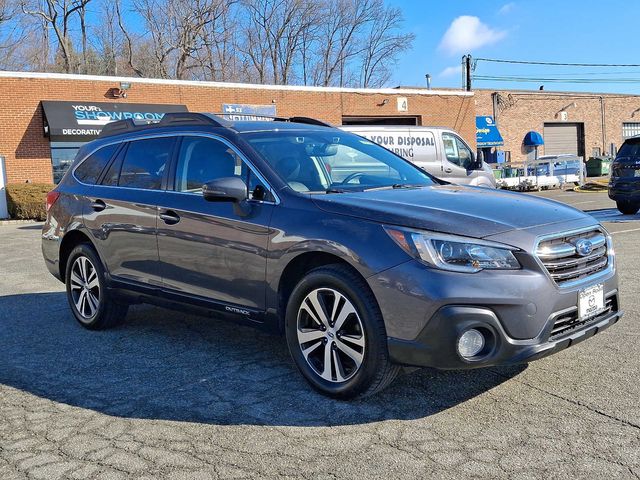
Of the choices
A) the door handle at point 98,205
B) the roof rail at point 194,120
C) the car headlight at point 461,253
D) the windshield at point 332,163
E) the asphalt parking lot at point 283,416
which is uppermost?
the roof rail at point 194,120

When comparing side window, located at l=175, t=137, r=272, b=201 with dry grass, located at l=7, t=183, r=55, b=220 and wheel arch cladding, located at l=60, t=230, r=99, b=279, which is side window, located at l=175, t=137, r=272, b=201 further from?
dry grass, located at l=7, t=183, r=55, b=220

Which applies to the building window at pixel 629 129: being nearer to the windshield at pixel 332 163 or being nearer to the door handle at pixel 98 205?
the windshield at pixel 332 163

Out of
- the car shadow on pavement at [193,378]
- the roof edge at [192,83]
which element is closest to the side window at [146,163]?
the car shadow on pavement at [193,378]

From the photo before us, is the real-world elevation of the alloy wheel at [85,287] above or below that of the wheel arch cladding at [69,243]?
below

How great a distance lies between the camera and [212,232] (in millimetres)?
4426

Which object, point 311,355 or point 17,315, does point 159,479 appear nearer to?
point 311,355

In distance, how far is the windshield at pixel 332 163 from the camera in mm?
4402

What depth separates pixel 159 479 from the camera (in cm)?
297

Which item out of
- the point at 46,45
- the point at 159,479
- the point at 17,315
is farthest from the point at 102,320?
the point at 46,45

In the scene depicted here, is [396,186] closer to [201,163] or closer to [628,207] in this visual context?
[201,163]

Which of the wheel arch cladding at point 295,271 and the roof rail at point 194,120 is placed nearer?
the wheel arch cladding at point 295,271

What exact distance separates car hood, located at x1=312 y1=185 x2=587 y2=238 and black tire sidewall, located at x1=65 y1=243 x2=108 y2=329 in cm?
253

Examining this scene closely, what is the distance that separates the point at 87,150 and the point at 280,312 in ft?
10.5

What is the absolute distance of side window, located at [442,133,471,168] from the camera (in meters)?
15.7
